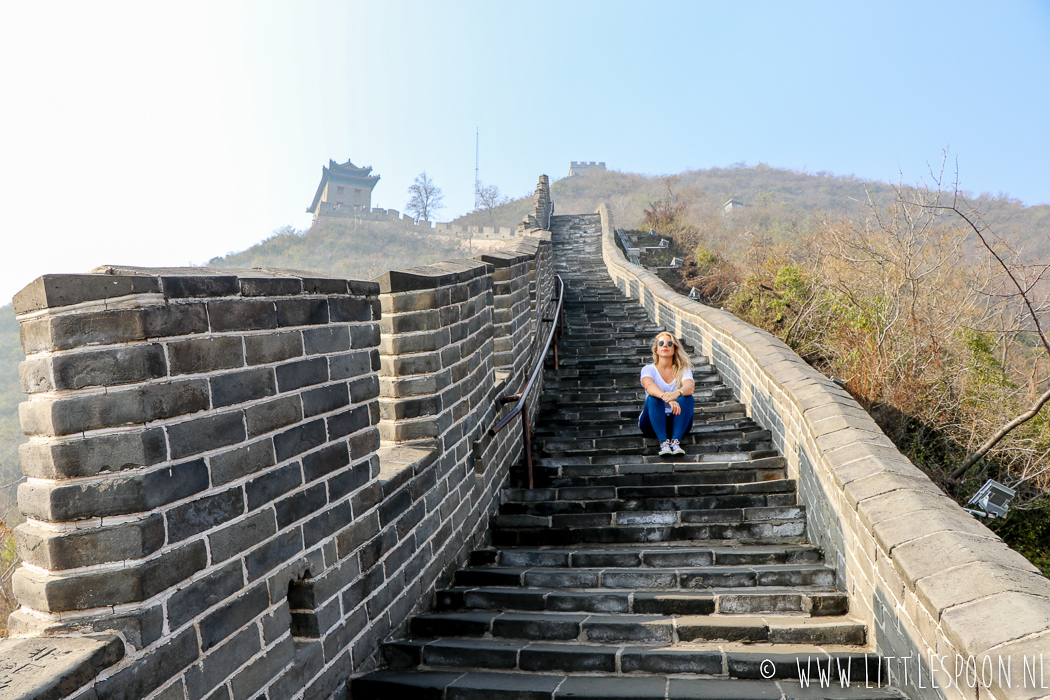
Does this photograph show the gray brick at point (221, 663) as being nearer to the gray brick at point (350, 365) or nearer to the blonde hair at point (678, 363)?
the gray brick at point (350, 365)

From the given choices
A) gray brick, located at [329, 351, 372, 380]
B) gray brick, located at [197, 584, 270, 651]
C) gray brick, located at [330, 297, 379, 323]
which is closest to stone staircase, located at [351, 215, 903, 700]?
gray brick, located at [197, 584, 270, 651]

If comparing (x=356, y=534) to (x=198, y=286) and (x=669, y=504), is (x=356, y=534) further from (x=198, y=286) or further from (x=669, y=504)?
(x=669, y=504)

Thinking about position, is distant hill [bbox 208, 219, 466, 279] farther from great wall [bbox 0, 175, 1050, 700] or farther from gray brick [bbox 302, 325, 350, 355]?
gray brick [bbox 302, 325, 350, 355]

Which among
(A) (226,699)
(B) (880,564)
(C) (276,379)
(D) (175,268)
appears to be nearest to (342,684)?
(A) (226,699)

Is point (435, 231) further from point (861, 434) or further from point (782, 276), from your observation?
point (861, 434)

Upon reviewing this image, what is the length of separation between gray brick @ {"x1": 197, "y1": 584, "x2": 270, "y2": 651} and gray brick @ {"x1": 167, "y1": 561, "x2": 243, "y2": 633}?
1.5 inches

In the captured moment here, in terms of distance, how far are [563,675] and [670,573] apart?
3.56ft

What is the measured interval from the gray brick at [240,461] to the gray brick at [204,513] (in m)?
0.05

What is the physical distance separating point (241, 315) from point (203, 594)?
86 cm

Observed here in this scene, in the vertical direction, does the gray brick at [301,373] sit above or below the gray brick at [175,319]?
below

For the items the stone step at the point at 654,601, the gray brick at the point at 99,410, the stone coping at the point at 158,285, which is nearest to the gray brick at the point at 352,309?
the stone coping at the point at 158,285

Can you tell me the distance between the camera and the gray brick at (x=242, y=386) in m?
2.06

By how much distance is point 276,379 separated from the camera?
91.9 inches

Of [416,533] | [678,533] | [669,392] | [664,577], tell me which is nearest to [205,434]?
[416,533]
